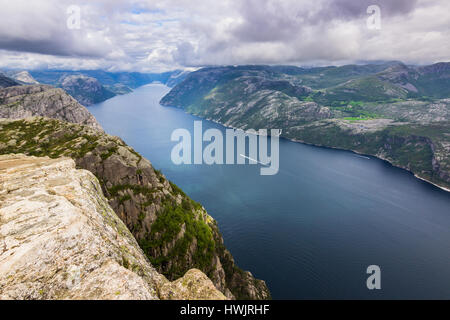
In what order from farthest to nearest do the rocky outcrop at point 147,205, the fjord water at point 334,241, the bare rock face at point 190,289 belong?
the fjord water at point 334,241 < the rocky outcrop at point 147,205 < the bare rock face at point 190,289

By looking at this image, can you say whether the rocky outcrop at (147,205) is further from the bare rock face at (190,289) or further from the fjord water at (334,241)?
the bare rock face at (190,289)

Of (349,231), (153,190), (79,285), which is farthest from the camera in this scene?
(349,231)

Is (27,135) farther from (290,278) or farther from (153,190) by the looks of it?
(290,278)

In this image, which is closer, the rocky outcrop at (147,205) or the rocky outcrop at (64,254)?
the rocky outcrop at (64,254)

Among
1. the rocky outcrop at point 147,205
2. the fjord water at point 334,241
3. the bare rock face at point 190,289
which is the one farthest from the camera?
the fjord water at point 334,241

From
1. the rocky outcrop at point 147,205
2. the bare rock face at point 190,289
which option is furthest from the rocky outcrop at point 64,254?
the rocky outcrop at point 147,205
